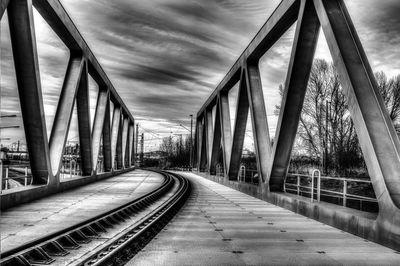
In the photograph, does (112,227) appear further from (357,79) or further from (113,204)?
(357,79)

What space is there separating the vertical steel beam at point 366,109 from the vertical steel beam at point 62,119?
429 inches

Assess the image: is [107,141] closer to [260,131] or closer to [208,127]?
[208,127]

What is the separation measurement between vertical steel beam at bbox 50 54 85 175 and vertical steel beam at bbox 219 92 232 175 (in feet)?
33.4

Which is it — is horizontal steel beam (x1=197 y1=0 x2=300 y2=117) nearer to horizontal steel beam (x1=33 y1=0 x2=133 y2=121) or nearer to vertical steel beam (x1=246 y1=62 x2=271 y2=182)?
vertical steel beam (x1=246 y1=62 x2=271 y2=182)

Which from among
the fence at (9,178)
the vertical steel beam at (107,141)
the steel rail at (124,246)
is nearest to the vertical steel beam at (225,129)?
the vertical steel beam at (107,141)

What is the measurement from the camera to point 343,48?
306 inches

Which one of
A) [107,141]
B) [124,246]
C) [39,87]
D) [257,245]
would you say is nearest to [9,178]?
[39,87]

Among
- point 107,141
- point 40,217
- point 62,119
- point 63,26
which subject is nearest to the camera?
point 40,217

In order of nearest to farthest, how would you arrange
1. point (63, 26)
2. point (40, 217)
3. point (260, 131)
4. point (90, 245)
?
point (90, 245) → point (40, 217) → point (63, 26) → point (260, 131)

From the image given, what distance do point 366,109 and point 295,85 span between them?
431cm

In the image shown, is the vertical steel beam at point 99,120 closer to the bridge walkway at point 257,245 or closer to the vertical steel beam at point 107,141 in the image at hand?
the vertical steel beam at point 107,141

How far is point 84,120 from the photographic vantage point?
21.3 m

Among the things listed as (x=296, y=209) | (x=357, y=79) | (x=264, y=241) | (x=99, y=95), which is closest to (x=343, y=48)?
(x=357, y=79)

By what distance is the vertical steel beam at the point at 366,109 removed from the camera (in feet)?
21.8
